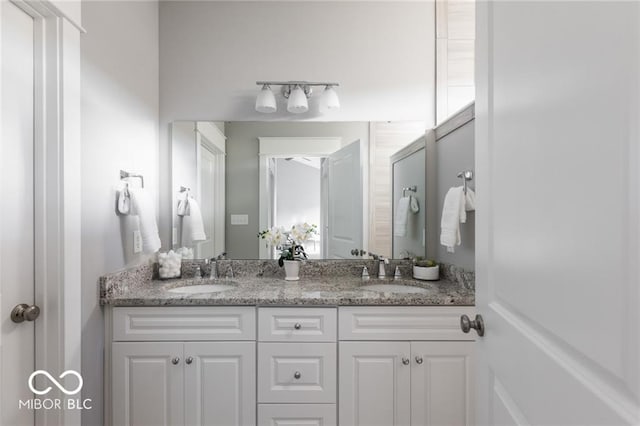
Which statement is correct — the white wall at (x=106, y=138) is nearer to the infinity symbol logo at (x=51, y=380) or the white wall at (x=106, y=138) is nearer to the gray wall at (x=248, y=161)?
the infinity symbol logo at (x=51, y=380)

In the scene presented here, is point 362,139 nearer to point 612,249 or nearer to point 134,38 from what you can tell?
point 134,38

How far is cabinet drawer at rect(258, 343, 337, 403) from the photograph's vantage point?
1.57 meters

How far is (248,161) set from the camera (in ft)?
7.12

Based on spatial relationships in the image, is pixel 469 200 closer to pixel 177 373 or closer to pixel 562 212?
pixel 562 212

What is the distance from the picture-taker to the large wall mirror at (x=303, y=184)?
84.9 inches

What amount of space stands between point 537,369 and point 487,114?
0.60 meters

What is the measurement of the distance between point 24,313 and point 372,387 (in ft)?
4.66

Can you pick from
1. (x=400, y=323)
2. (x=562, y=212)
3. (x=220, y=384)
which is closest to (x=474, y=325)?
(x=562, y=212)

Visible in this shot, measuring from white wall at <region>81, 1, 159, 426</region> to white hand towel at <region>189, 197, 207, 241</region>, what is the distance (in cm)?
30

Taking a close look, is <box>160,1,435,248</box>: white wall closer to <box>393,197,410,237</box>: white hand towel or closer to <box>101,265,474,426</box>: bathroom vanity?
<box>393,197,410,237</box>: white hand towel

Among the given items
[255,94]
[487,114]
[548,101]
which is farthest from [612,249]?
[255,94]

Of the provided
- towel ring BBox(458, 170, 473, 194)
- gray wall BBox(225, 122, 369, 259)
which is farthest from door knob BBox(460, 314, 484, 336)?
gray wall BBox(225, 122, 369, 259)

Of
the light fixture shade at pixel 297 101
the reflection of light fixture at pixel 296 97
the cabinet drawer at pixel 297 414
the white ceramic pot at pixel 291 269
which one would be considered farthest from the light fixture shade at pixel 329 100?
Result: the cabinet drawer at pixel 297 414

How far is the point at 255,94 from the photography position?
7.07ft
